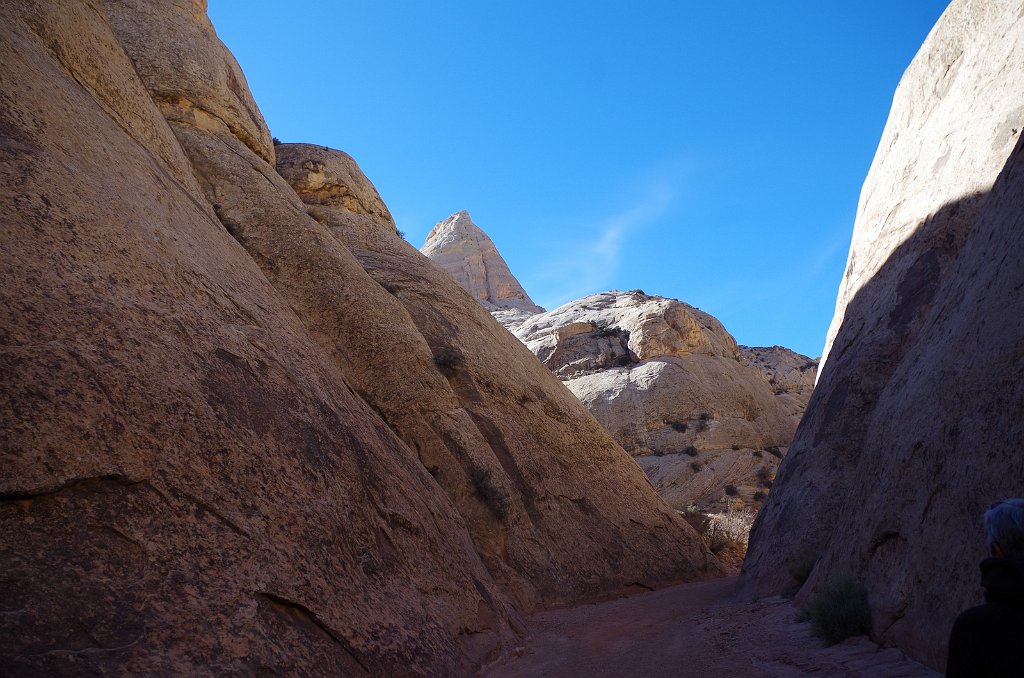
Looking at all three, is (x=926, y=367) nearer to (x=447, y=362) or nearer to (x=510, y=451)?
(x=510, y=451)

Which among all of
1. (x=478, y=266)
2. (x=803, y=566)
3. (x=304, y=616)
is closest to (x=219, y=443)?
(x=304, y=616)

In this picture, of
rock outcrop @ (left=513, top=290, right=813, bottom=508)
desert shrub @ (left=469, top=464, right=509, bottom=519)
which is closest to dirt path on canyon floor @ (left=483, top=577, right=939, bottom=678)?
desert shrub @ (left=469, top=464, right=509, bottom=519)

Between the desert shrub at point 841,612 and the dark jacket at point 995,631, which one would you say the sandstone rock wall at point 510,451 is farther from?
the dark jacket at point 995,631

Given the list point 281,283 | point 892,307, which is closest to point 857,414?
point 892,307

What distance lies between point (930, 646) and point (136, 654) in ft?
19.1

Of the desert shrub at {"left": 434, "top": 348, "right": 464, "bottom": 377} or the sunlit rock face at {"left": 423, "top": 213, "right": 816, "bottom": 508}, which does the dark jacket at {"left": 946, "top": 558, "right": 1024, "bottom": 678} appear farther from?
the sunlit rock face at {"left": 423, "top": 213, "right": 816, "bottom": 508}

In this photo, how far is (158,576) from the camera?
4.96 m

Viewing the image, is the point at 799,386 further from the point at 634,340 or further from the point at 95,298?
the point at 95,298

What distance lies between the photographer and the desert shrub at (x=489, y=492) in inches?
486

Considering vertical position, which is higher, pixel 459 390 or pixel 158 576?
pixel 459 390

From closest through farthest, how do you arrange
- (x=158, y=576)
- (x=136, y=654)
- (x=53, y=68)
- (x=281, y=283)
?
(x=136, y=654) < (x=158, y=576) < (x=53, y=68) < (x=281, y=283)

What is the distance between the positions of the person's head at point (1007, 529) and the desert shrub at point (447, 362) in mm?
11449

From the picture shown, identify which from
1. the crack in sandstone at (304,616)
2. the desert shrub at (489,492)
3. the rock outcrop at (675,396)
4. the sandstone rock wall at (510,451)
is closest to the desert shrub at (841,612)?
the crack in sandstone at (304,616)

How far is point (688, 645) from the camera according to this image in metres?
8.59
